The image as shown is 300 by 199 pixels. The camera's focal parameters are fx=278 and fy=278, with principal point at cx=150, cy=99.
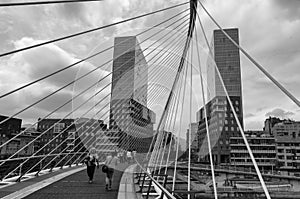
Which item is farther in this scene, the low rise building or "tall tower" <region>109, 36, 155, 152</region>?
the low rise building

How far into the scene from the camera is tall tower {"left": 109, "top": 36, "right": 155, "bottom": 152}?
9672mm

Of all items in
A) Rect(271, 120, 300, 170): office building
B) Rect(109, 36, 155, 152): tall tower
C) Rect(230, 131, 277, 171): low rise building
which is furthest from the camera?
Rect(230, 131, 277, 171): low rise building

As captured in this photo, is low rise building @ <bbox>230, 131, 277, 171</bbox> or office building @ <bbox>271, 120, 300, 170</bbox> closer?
office building @ <bbox>271, 120, 300, 170</bbox>

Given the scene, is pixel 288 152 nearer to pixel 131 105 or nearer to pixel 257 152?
pixel 257 152

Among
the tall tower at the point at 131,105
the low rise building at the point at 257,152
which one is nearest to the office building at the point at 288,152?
the low rise building at the point at 257,152

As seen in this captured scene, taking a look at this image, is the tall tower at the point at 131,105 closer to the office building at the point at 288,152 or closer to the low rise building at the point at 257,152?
the low rise building at the point at 257,152

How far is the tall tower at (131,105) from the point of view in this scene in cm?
967

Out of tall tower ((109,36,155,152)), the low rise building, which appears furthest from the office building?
tall tower ((109,36,155,152))

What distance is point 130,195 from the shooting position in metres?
5.60

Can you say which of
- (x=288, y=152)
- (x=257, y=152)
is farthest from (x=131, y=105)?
(x=288, y=152)

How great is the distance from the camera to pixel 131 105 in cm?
1287

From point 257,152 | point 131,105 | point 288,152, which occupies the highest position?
point 131,105

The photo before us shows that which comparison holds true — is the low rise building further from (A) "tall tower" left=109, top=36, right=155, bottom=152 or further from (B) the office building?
(A) "tall tower" left=109, top=36, right=155, bottom=152

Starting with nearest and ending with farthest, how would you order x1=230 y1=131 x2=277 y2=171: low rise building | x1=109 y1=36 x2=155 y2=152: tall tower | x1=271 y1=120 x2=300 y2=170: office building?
x1=109 y1=36 x2=155 y2=152: tall tower < x1=271 y1=120 x2=300 y2=170: office building < x1=230 y1=131 x2=277 y2=171: low rise building
